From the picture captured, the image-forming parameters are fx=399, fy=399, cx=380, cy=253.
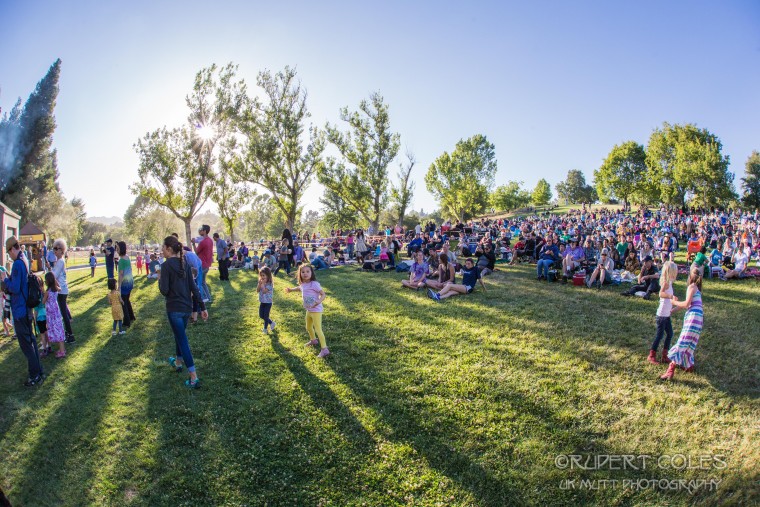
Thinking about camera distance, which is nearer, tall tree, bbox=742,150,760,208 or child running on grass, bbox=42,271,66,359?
child running on grass, bbox=42,271,66,359

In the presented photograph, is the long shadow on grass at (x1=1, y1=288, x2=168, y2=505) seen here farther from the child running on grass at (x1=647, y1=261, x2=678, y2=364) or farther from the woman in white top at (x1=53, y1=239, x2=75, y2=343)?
the child running on grass at (x1=647, y1=261, x2=678, y2=364)

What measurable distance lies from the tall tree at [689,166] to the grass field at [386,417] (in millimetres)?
53378

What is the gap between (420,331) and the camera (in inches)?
320

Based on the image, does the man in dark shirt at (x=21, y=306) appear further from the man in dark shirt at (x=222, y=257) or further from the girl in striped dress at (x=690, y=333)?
the girl in striped dress at (x=690, y=333)

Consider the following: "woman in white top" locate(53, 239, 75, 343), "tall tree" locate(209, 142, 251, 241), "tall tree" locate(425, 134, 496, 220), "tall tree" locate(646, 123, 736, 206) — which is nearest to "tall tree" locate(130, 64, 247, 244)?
"tall tree" locate(209, 142, 251, 241)

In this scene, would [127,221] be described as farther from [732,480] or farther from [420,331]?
[732,480]

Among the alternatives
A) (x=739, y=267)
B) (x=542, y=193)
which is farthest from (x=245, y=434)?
(x=542, y=193)

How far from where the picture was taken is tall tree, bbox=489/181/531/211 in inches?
3474

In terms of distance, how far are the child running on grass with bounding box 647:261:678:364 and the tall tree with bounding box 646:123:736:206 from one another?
184 feet

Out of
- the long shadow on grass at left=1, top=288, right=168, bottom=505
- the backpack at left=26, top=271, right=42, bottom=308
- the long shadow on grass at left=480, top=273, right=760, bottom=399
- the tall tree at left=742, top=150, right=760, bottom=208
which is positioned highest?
the tall tree at left=742, top=150, right=760, bottom=208

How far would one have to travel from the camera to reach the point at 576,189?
100812mm

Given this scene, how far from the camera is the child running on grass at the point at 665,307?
6.25 metres

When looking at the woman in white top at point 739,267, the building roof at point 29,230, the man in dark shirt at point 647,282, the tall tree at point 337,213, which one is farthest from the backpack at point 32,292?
the tall tree at point 337,213

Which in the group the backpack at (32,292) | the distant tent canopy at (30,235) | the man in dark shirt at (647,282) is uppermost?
the distant tent canopy at (30,235)
